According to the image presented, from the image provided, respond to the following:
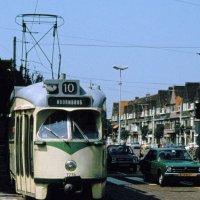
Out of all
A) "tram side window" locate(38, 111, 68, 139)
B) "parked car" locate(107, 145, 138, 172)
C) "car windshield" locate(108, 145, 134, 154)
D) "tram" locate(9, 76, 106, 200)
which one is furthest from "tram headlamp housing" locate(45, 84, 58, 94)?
"car windshield" locate(108, 145, 134, 154)

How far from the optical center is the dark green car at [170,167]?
23.5 m

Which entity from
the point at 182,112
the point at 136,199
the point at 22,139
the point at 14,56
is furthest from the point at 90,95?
the point at 182,112

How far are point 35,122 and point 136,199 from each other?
472cm

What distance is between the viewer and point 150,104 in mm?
149875

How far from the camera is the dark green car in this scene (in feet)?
77.0

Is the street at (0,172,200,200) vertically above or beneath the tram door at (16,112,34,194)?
beneath

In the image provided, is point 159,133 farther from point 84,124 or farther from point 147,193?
point 84,124

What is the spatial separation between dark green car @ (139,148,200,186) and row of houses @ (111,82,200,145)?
240 feet

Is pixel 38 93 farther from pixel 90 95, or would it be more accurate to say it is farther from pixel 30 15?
pixel 30 15

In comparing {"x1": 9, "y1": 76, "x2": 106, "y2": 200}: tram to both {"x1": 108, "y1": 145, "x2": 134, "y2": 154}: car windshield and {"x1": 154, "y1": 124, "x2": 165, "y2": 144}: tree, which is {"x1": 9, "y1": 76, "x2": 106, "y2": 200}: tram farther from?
{"x1": 154, "y1": 124, "x2": 165, "y2": 144}: tree

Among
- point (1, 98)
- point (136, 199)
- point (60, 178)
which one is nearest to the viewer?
point (60, 178)

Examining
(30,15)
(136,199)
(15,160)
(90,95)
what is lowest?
(136,199)

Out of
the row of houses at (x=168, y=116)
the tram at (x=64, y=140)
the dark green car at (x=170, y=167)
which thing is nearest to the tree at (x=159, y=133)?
the row of houses at (x=168, y=116)

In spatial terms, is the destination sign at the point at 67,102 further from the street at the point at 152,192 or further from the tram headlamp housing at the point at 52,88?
the street at the point at 152,192
